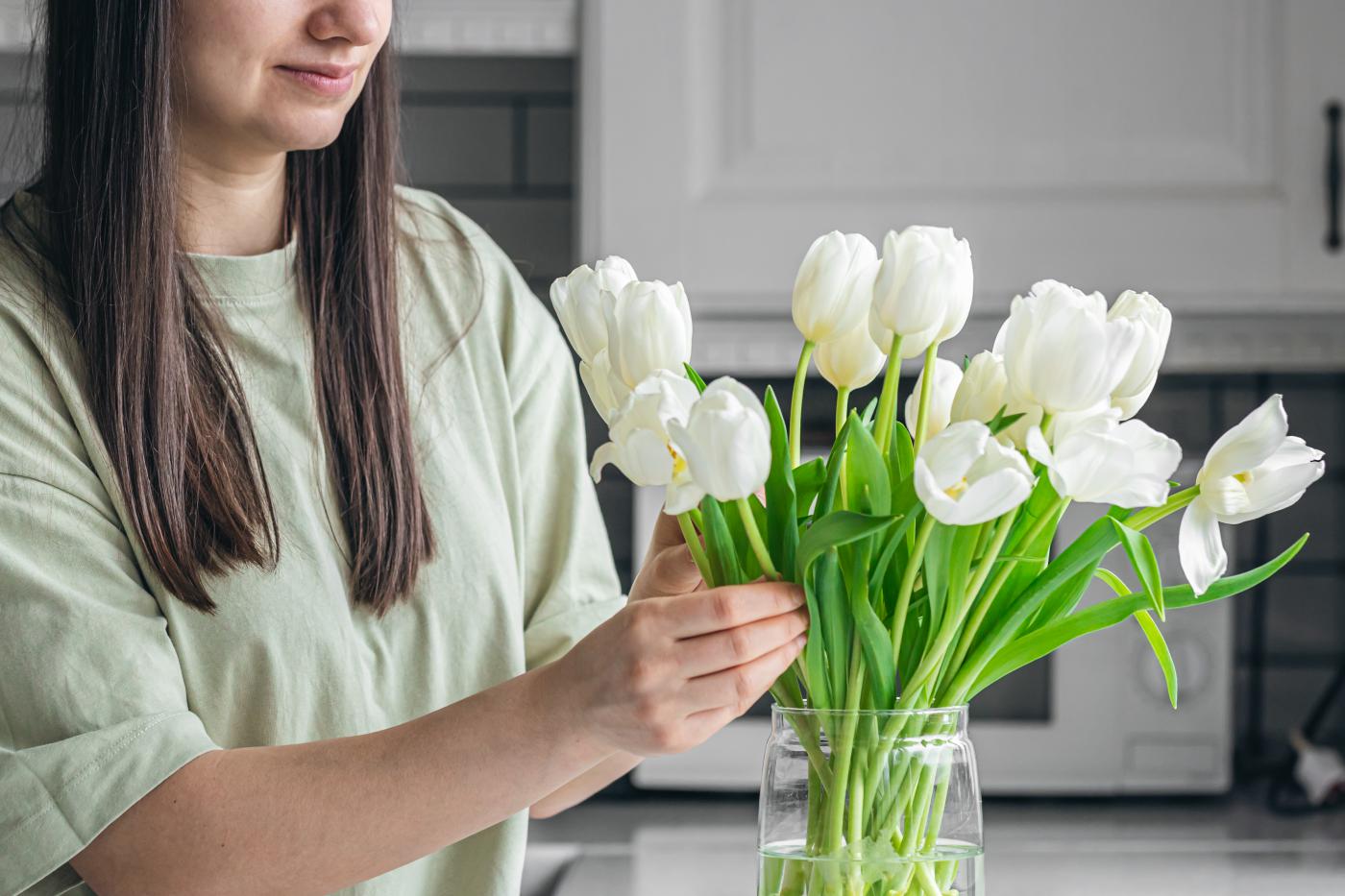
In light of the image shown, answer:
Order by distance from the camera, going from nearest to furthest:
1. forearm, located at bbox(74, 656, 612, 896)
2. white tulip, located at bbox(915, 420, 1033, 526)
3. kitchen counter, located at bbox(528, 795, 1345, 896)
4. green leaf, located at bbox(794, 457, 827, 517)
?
white tulip, located at bbox(915, 420, 1033, 526) → green leaf, located at bbox(794, 457, 827, 517) → forearm, located at bbox(74, 656, 612, 896) → kitchen counter, located at bbox(528, 795, 1345, 896)

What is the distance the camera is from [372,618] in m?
0.87

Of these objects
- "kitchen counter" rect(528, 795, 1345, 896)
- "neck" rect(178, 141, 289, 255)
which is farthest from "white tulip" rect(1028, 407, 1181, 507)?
"kitchen counter" rect(528, 795, 1345, 896)

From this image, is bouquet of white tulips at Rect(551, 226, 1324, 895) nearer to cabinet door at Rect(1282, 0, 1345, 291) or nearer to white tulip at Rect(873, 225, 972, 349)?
white tulip at Rect(873, 225, 972, 349)

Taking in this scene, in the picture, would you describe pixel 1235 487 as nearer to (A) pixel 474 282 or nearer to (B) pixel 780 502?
(B) pixel 780 502

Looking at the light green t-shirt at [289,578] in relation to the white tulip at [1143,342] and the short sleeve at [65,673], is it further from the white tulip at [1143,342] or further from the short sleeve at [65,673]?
the white tulip at [1143,342]

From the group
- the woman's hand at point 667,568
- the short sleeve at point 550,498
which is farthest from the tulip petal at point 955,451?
the short sleeve at point 550,498

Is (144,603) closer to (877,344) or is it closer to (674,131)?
(877,344)

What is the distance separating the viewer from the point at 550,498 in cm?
100

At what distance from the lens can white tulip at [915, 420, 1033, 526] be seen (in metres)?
0.43

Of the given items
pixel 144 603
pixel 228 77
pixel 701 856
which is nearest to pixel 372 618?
pixel 144 603

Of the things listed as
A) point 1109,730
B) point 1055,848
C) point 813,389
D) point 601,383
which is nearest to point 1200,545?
point 601,383

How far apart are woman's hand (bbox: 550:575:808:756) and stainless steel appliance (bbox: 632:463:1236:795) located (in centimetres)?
89

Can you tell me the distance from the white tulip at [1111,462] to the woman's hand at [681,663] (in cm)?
11

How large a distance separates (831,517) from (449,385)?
0.53 meters
